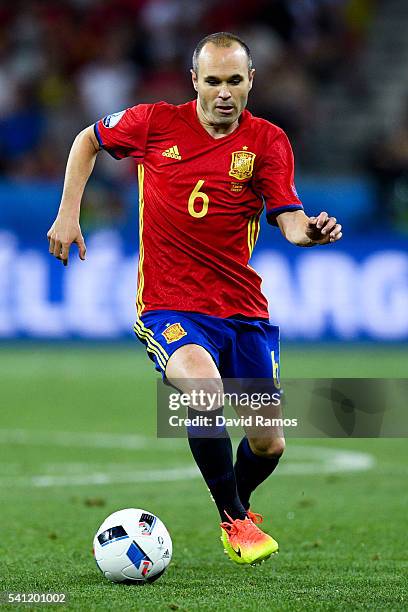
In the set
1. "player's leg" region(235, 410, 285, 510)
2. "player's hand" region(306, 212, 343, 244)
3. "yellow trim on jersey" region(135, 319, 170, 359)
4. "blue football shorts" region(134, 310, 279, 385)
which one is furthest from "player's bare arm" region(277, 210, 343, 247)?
"player's leg" region(235, 410, 285, 510)

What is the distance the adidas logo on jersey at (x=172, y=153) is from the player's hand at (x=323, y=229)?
813 millimetres

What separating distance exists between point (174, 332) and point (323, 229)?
839 millimetres

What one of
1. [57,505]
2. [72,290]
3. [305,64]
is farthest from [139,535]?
[305,64]

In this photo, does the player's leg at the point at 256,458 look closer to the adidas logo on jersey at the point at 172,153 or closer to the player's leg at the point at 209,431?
the player's leg at the point at 209,431

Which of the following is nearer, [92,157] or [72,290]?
[92,157]

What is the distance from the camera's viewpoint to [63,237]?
577cm

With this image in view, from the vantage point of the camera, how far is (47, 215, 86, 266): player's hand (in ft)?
Answer: 18.9

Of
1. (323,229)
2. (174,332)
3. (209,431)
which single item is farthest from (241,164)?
(209,431)

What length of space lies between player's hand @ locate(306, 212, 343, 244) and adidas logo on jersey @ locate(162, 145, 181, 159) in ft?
2.67

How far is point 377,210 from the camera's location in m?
16.6

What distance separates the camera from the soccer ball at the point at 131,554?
17.3ft

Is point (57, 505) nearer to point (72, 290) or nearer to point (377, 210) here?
point (72, 290)

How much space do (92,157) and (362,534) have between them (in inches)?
94.7

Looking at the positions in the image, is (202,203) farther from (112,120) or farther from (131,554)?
(131,554)
